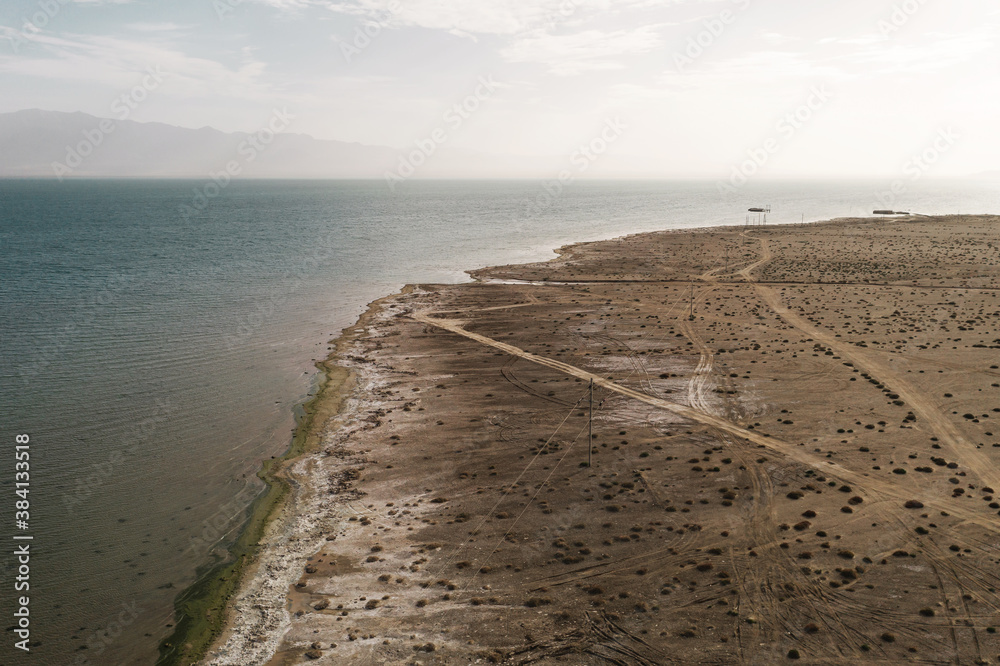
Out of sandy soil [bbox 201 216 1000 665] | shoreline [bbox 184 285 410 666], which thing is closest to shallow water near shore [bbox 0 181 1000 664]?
shoreline [bbox 184 285 410 666]

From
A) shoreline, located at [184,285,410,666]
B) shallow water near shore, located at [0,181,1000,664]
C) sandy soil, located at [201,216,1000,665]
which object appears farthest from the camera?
shallow water near shore, located at [0,181,1000,664]

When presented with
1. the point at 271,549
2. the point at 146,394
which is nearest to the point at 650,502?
the point at 271,549

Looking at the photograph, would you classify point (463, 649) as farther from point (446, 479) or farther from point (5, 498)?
point (5, 498)

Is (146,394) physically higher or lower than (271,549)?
higher

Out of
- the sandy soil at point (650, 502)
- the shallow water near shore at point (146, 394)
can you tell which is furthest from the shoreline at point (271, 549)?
the shallow water near shore at point (146, 394)

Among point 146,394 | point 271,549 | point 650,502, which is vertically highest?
point 146,394

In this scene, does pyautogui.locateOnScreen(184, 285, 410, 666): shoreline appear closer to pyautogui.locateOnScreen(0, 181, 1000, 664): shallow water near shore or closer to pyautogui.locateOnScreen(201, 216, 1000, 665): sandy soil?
pyautogui.locateOnScreen(201, 216, 1000, 665): sandy soil

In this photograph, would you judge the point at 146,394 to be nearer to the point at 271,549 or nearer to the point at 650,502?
the point at 271,549

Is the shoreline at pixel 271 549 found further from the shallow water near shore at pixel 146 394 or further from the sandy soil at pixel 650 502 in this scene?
the shallow water near shore at pixel 146 394
